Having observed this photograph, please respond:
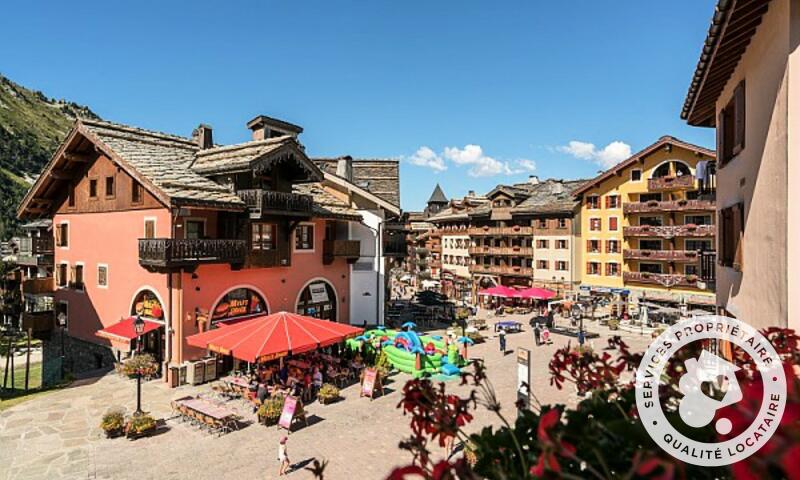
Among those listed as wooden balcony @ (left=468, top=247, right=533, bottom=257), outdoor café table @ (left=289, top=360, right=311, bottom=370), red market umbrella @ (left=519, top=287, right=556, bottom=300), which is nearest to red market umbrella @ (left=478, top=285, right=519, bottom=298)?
red market umbrella @ (left=519, top=287, right=556, bottom=300)

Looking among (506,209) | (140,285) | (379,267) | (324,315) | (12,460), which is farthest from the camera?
(506,209)

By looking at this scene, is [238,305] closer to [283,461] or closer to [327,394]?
[327,394]

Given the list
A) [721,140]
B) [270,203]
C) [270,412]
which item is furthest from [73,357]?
[721,140]

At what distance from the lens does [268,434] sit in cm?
1458

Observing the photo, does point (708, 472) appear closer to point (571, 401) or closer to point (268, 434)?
point (268, 434)

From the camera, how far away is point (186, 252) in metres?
19.1

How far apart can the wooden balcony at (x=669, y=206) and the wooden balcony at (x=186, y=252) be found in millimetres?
34020

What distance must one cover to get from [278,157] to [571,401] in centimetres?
1664

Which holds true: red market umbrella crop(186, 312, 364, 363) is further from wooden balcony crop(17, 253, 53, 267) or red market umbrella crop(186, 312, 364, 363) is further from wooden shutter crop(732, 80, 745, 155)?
wooden balcony crop(17, 253, 53, 267)

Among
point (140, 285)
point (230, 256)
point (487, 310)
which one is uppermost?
point (230, 256)

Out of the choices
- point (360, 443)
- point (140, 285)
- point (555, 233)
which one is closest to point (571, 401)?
point (360, 443)

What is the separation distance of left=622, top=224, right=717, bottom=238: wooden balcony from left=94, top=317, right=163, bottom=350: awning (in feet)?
125

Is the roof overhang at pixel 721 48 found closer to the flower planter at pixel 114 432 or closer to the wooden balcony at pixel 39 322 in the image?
the flower planter at pixel 114 432

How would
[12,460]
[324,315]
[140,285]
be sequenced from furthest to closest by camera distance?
[324,315], [140,285], [12,460]
